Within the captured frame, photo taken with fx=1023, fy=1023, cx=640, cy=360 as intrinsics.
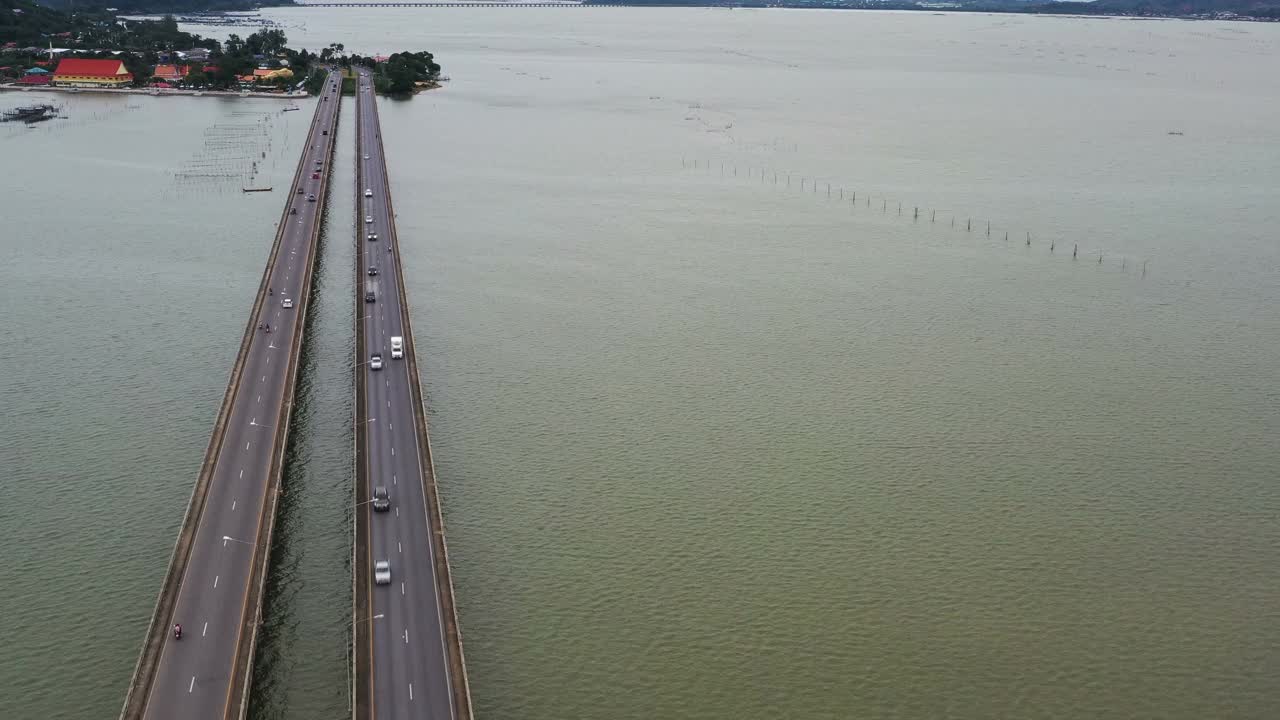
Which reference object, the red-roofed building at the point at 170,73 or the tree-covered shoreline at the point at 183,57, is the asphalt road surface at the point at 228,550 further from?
the red-roofed building at the point at 170,73

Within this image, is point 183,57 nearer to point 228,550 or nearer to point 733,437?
point 733,437

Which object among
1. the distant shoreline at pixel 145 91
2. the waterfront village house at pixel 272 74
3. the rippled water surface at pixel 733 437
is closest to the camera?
the rippled water surface at pixel 733 437

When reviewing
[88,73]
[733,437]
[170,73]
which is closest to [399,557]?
[733,437]

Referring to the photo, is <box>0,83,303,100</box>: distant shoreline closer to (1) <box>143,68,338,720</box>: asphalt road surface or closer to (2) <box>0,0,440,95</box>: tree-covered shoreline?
(2) <box>0,0,440,95</box>: tree-covered shoreline

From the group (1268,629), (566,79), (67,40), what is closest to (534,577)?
(1268,629)

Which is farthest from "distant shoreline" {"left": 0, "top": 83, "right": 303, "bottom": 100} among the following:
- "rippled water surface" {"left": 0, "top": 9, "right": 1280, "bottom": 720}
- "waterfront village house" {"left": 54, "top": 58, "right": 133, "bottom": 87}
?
"rippled water surface" {"left": 0, "top": 9, "right": 1280, "bottom": 720}

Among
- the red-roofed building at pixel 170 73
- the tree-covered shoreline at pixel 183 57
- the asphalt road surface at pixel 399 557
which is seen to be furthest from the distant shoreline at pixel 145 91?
the asphalt road surface at pixel 399 557
